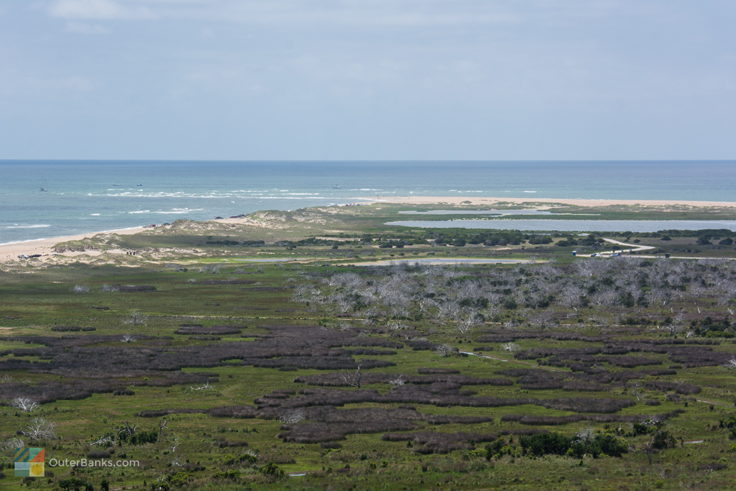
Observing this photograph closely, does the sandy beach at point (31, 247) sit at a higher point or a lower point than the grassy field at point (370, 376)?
higher

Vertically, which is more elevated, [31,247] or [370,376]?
[31,247]

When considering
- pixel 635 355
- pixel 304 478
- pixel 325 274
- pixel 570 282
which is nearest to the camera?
pixel 304 478

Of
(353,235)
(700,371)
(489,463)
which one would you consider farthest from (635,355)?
(353,235)

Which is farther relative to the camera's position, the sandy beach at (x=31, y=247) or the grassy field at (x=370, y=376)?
the sandy beach at (x=31, y=247)

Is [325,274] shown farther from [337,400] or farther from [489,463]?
[489,463]

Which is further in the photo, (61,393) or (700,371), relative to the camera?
(700,371)

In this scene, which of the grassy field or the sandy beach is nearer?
the grassy field

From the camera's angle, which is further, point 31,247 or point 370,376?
point 31,247

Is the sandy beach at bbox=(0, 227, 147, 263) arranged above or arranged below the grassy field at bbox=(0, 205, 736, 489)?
above
